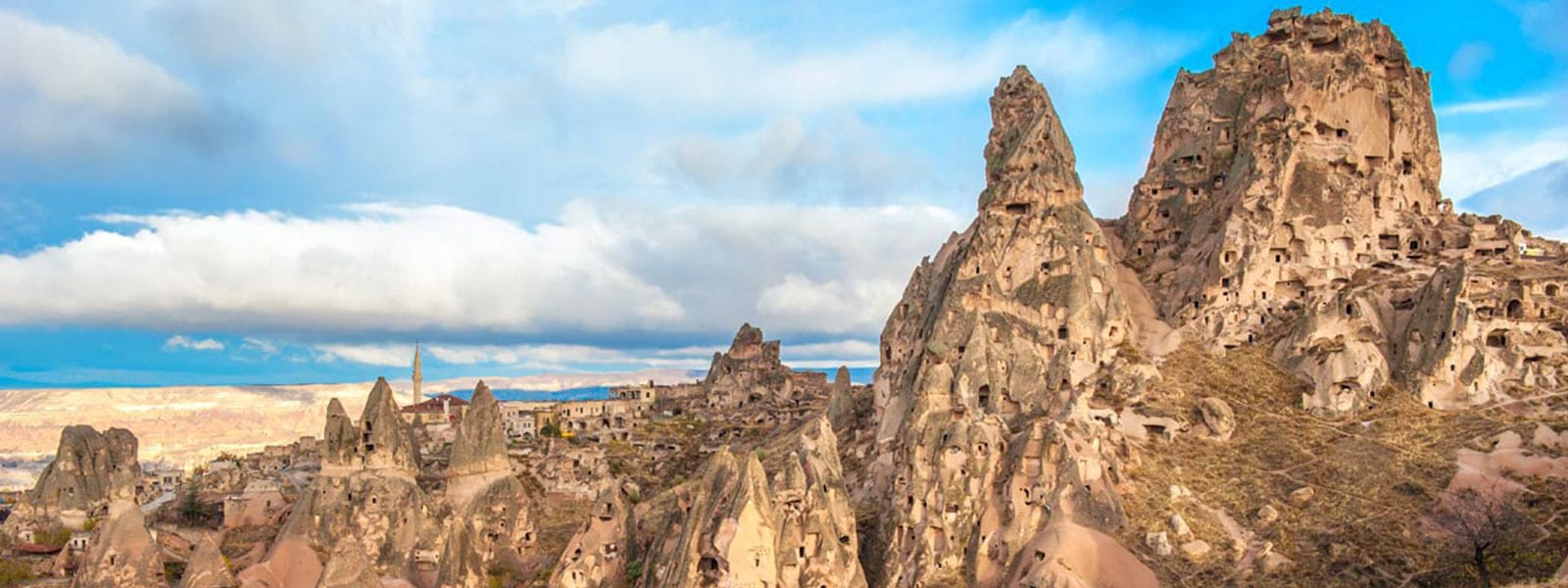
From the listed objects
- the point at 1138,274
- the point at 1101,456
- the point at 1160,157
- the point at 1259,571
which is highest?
the point at 1160,157

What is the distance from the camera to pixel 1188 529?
1721 inches

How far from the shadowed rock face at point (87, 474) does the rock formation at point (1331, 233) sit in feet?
191

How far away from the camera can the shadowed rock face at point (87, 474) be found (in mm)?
63906

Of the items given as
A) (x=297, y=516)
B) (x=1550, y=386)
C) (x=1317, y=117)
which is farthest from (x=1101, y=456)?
(x=297, y=516)

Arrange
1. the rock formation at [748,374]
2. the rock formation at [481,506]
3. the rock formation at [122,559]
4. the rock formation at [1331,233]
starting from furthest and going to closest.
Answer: the rock formation at [748,374] → the rock formation at [1331,233] → the rock formation at [481,506] → the rock formation at [122,559]

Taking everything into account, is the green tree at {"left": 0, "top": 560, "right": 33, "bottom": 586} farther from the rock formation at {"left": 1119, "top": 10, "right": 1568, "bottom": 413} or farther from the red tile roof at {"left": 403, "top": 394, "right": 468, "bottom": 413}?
the rock formation at {"left": 1119, "top": 10, "right": 1568, "bottom": 413}

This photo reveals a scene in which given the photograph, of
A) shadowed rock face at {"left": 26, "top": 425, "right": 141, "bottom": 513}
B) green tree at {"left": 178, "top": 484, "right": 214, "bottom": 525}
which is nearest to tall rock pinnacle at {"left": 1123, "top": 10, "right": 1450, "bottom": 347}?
green tree at {"left": 178, "top": 484, "right": 214, "bottom": 525}

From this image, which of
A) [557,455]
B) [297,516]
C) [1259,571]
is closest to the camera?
[1259,571]

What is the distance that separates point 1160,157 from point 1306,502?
94.2ft

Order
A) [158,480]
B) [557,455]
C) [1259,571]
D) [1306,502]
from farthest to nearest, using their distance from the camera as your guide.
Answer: [158,480] < [557,455] < [1306,502] < [1259,571]

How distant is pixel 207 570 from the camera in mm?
48812

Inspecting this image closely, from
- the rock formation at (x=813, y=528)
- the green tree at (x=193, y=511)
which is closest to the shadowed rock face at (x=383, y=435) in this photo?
the green tree at (x=193, y=511)

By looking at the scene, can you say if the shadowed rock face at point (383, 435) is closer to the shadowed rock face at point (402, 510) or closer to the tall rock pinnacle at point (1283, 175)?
the shadowed rock face at point (402, 510)

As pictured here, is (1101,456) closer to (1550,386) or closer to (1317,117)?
(1550,386)
